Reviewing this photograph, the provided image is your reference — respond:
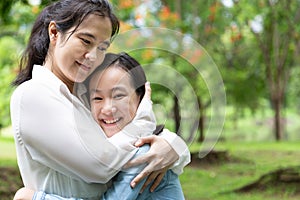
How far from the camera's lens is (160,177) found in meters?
1.58

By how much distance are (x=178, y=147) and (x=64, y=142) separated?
1.17 ft

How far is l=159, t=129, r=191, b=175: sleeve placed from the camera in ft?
5.27

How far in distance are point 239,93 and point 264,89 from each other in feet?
6.58

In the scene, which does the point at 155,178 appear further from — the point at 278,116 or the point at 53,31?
the point at 278,116

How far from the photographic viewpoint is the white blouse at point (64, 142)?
1486 mm

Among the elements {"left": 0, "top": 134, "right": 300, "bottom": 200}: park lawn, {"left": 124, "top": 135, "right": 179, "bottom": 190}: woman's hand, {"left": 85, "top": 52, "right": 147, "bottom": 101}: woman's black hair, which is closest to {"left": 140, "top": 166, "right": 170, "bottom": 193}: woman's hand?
{"left": 124, "top": 135, "right": 179, "bottom": 190}: woman's hand

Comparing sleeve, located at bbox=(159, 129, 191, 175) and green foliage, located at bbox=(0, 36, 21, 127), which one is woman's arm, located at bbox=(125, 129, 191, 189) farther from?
green foliage, located at bbox=(0, 36, 21, 127)

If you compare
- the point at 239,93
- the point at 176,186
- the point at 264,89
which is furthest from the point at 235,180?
the point at 264,89

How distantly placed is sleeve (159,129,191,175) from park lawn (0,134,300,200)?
4152mm

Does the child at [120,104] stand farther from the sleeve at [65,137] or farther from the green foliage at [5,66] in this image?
the green foliage at [5,66]

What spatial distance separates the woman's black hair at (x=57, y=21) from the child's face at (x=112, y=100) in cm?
17

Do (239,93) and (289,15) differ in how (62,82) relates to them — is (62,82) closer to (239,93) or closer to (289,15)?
(289,15)

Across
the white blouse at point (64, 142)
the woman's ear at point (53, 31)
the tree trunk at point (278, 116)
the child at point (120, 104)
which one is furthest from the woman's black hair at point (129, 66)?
the tree trunk at point (278, 116)

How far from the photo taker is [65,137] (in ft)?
4.88
